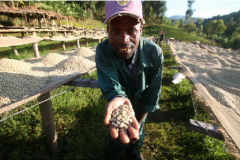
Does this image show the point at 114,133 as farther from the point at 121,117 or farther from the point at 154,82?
the point at 154,82

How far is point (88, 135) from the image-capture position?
217 centimetres

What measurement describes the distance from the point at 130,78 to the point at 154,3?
1948 inches

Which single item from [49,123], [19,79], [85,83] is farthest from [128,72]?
[19,79]

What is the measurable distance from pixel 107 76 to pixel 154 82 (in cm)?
56

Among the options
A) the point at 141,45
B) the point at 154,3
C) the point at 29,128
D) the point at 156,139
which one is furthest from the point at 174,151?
the point at 154,3

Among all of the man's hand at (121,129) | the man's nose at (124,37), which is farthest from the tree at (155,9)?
the man's hand at (121,129)

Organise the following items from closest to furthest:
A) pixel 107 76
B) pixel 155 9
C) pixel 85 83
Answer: pixel 107 76 < pixel 85 83 < pixel 155 9

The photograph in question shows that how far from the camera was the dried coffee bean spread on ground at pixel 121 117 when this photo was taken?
3.42ft

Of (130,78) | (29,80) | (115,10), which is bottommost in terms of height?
(29,80)

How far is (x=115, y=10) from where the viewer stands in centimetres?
107

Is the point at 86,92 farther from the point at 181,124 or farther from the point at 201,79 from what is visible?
the point at 201,79

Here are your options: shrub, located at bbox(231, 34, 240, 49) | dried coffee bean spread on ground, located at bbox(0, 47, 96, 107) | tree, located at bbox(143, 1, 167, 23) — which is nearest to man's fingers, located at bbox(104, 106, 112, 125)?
dried coffee bean spread on ground, located at bbox(0, 47, 96, 107)

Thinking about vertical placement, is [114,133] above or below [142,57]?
below

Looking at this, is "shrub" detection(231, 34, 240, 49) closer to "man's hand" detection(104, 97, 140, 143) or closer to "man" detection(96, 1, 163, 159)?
"man" detection(96, 1, 163, 159)
